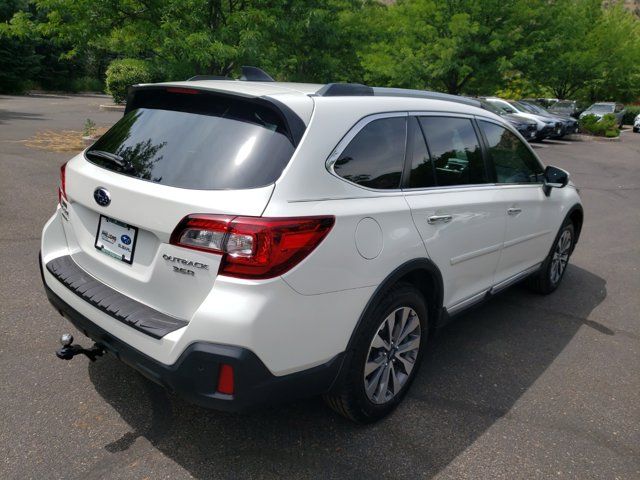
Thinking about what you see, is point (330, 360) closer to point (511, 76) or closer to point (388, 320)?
point (388, 320)

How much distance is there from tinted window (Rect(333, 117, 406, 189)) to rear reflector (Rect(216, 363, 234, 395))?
1.02 metres

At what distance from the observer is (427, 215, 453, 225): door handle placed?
2955mm

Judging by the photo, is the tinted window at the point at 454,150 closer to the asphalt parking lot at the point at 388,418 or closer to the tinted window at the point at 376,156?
the tinted window at the point at 376,156

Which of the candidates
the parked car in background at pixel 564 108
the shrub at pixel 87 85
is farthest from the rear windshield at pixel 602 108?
the shrub at pixel 87 85

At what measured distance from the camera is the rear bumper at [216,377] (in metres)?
2.14

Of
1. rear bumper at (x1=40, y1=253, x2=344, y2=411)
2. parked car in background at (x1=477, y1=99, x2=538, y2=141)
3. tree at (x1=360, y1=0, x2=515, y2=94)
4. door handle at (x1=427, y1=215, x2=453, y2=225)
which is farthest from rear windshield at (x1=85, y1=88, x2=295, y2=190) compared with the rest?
parked car in background at (x1=477, y1=99, x2=538, y2=141)

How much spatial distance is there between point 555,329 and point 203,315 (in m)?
3.25

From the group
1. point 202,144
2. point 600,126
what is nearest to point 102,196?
point 202,144

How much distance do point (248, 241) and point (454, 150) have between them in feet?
5.91

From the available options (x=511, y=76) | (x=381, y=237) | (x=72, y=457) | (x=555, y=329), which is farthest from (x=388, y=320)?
(x=511, y=76)

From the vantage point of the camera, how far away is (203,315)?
85.1 inches

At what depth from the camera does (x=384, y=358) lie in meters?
2.86

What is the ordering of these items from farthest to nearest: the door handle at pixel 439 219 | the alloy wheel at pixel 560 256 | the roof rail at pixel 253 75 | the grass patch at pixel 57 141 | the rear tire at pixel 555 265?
1. the grass patch at pixel 57 141
2. the alloy wheel at pixel 560 256
3. the rear tire at pixel 555 265
4. the roof rail at pixel 253 75
5. the door handle at pixel 439 219

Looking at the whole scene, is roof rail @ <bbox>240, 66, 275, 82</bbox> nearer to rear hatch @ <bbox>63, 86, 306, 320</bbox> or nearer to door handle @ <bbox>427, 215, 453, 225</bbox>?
rear hatch @ <bbox>63, 86, 306, 320</bbox>
